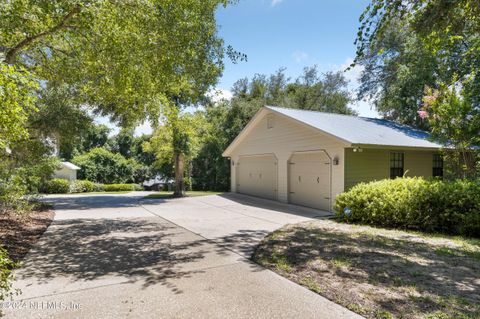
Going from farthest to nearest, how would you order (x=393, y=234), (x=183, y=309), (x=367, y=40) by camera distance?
(x=393, y=234)
(x=367, y=40)
(x=183, y=309)

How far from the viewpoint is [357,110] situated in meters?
32.1

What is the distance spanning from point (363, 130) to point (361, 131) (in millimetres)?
379

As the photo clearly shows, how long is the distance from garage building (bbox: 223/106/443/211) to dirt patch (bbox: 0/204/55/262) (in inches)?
365

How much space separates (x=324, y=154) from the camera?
12.0 m

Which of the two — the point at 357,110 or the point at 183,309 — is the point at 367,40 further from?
the point at 357,110

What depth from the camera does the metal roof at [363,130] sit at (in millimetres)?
11390

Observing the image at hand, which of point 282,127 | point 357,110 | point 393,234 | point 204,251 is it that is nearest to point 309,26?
point 282,127

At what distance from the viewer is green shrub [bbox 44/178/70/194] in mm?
24206

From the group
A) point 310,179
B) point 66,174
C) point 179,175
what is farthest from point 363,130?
point 66,174

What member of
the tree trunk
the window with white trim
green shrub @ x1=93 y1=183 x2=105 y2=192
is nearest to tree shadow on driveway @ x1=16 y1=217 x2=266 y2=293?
the window with white trim

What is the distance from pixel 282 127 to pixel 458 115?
6.67m

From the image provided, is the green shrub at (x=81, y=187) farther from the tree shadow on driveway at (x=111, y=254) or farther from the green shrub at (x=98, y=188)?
the tree shadow on driveway at (x=111, y=254)

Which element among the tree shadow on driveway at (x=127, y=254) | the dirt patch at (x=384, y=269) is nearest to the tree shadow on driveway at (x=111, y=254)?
the tree shadow on driveway at (x=127, y=254)

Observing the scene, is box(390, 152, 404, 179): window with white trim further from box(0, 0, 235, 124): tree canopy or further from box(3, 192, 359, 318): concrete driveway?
box(0, 0, 235, 124): tree canopy
